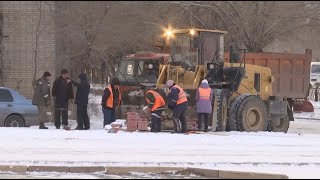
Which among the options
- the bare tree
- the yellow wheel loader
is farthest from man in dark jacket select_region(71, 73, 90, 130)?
the bare tree

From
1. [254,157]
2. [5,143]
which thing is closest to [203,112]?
[254,157]

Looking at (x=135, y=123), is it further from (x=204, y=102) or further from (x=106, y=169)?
(x=106, y=169)

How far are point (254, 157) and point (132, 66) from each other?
9994 mm

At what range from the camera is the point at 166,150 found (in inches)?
576

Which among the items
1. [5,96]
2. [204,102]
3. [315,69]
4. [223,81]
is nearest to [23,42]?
[5,96]

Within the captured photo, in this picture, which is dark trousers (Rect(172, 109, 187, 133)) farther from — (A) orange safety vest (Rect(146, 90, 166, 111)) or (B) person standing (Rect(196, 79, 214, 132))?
(B) person standing (Rect(196, 79, 214, 132))

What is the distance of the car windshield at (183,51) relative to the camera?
20188 millimetres

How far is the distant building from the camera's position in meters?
27.4

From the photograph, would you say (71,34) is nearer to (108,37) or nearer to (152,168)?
(108,37)

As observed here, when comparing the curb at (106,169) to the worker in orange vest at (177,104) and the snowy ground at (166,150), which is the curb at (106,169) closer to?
the snowy ground at (166,150)

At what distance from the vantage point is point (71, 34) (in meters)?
27.9

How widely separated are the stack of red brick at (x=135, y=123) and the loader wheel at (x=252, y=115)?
3118mm

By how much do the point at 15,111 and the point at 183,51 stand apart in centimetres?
598

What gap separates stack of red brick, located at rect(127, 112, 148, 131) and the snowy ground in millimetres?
847
